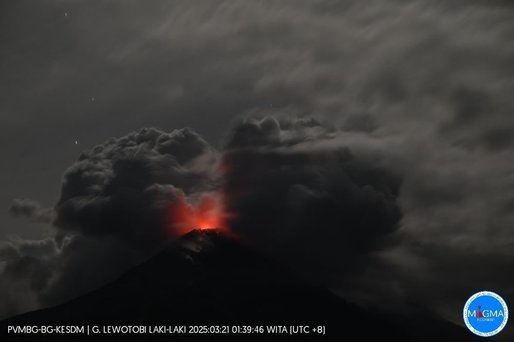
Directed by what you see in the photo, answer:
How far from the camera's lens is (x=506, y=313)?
148 metres

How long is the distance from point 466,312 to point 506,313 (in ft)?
28.4

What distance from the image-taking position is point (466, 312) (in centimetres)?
14775
